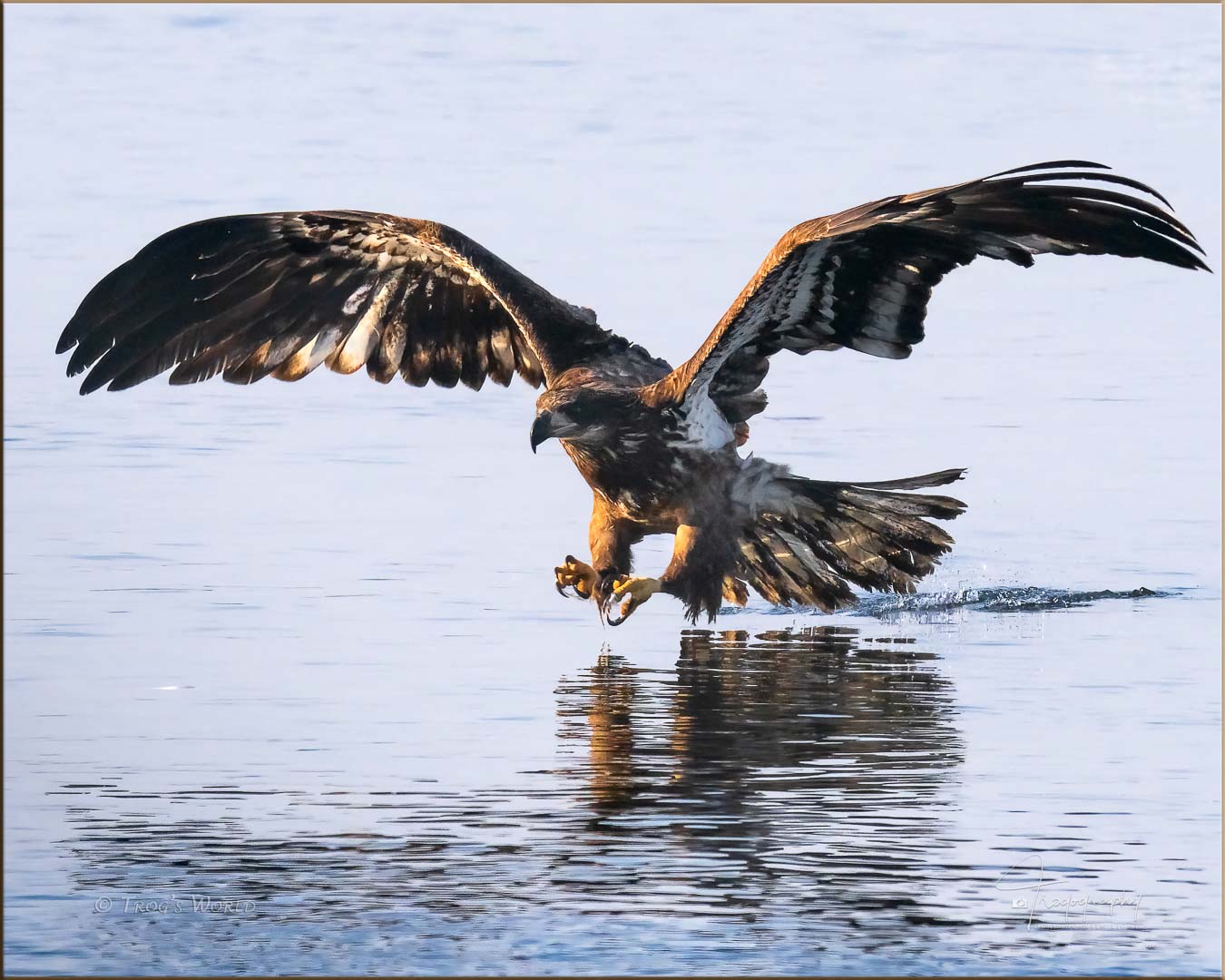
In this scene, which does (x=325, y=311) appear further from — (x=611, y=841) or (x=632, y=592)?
(x=611, y=841)

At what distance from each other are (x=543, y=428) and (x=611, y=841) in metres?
2.80

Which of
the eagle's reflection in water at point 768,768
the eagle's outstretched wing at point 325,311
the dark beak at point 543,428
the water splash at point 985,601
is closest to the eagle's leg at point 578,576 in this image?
the eagle's reflection in water at point 768,768

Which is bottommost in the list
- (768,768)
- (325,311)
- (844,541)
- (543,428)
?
(768,768)

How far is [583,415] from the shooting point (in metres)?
9.30

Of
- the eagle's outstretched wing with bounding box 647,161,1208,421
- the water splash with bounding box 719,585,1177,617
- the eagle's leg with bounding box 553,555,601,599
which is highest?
the eagle's outstretched wing with bounding box 647,161,1208,421

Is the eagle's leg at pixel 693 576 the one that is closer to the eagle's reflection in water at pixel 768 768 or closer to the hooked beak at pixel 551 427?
the eagle's reflection in water at pixel 768 768

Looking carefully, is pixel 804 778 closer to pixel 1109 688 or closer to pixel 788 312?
pixel 1109 688

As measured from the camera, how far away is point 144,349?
1017 cm

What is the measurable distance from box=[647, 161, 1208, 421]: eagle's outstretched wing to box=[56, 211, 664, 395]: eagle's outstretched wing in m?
0.84

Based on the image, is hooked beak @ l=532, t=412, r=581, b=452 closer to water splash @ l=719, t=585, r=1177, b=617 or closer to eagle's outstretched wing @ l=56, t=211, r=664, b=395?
eagle's outstretched wing @ l=56, t=211, r=664, b=395

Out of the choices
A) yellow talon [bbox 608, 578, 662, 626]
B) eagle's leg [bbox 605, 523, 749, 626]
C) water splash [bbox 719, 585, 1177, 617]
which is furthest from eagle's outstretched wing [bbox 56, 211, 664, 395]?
water splash [bbox 719, 585, 1177, 617]

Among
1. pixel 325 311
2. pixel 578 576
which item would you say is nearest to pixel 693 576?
pixel 578 576

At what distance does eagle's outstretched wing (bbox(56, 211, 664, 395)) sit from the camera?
32.9 feet

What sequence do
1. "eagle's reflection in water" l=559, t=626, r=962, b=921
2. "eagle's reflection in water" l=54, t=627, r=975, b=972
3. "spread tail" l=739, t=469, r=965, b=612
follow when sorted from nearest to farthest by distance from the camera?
"eagle's reflection in water" l=54, t=627, r=975, b=972 → "eagle's reflection in water" l=559, t=626, r=962, b=921 → "spread tail" l=739, t=469, r=965, b=612
